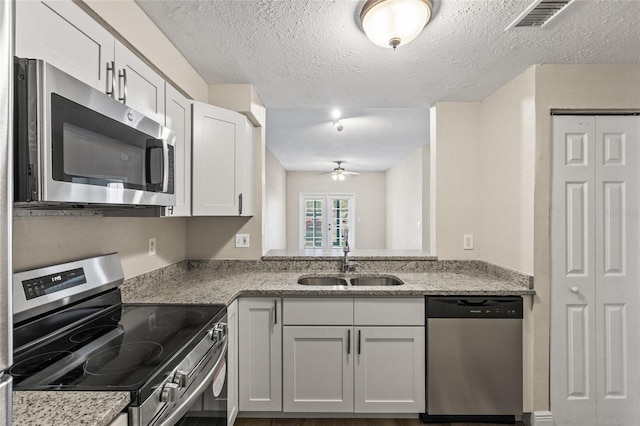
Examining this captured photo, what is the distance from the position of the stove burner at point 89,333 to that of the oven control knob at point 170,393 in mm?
461

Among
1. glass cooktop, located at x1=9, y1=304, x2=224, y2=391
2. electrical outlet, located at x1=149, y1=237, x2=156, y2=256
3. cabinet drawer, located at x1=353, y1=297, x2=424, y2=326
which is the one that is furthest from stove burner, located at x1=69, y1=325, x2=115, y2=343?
cabinet drawer, located at x1=353, y1=297, x2=424, y2=326

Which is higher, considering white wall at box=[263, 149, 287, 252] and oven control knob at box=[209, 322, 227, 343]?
white wall at box=[263, 149, 287, 252]

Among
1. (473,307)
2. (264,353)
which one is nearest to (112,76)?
(264,353)

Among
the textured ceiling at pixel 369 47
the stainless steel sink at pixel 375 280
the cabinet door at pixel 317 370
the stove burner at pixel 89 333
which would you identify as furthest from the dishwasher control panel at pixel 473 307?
the stove burner at pixel 89 333

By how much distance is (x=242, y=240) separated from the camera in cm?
254

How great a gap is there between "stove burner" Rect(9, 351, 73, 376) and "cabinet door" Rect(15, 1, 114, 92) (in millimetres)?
892

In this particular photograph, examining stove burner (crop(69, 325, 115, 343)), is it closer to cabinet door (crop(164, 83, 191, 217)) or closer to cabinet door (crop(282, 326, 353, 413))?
cabinet door (crop(164, 83, 191, 217))

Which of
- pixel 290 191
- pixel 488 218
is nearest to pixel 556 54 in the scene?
pixel 488 218

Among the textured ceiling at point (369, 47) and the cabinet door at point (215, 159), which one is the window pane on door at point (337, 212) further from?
the cabinet door at point (215, 159)

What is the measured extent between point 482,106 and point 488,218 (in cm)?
89

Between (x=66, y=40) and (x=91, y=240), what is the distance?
854 mm

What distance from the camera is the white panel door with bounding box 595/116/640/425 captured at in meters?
1.94

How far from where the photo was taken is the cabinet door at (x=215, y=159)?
77.9 inches

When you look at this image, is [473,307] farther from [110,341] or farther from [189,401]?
[110,341]
